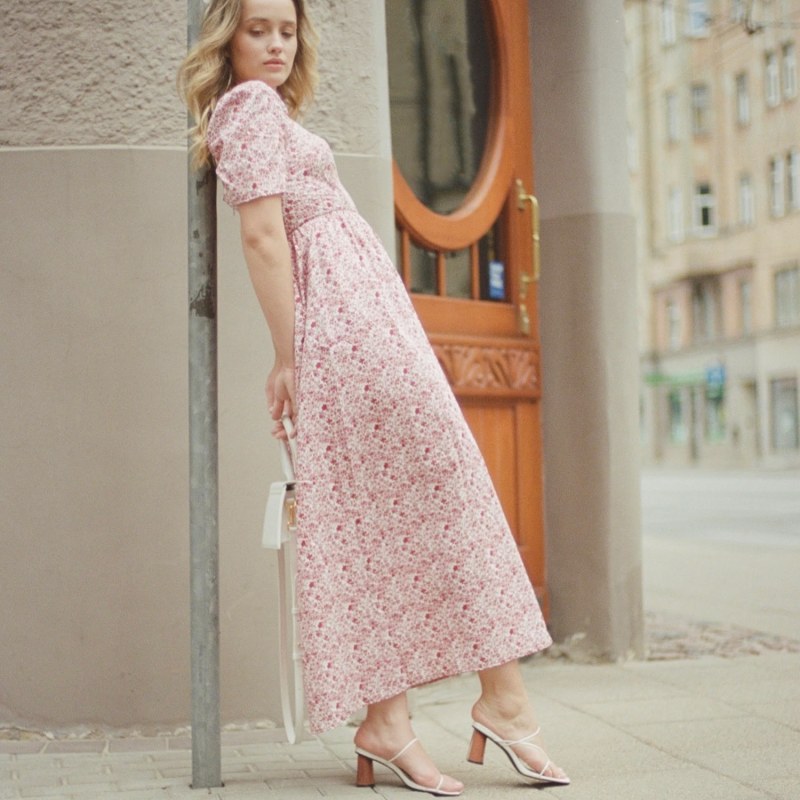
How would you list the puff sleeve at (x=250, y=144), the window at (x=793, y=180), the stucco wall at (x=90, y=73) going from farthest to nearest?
the window at (x=793, y=180) → the stucco wall at (x=90, y=73) → the puff sleeve at (x=250, y=144)

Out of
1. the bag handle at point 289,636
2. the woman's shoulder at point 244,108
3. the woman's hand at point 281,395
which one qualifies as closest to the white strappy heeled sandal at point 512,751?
the bag handle at point 289,636

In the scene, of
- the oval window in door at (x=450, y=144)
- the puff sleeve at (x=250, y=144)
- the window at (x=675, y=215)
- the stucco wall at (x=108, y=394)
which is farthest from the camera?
the window at (x=675, y=215)

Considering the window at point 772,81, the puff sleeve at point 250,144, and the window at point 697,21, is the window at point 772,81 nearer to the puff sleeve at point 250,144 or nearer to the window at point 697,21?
the window at point 697,21

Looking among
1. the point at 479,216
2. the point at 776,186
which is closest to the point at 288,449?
the point at 479,216

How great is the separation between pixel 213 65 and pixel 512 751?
179 centimetres

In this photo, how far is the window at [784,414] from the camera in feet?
133

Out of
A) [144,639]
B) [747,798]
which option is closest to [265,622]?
[144,639]

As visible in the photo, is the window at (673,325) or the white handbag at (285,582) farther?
the window at (673,325)

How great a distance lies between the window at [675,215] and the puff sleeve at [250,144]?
142 feet

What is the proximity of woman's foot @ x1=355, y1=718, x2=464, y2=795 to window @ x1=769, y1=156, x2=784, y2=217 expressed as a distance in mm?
39459

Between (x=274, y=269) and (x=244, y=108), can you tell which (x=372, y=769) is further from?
(x=244, y=108)

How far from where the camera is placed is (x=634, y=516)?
563cm

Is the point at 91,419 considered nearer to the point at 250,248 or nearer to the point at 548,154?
Result: the point at 250,248

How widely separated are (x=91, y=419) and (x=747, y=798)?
6.85 feet
